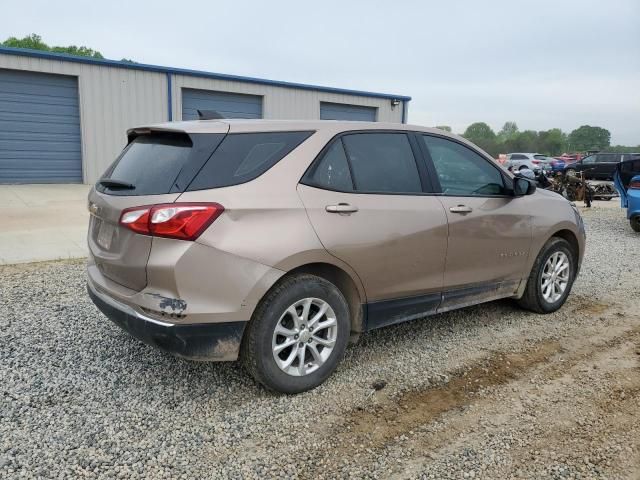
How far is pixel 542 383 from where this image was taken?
3465 mm

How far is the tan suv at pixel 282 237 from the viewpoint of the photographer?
283 centimetres

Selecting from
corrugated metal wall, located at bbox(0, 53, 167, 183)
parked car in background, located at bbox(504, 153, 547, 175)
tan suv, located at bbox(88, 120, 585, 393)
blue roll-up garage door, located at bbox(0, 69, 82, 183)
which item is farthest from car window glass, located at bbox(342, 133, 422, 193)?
parked car in background, located at bbox(504, 153, 547, 175)

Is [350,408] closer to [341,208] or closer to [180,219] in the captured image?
[341,208]

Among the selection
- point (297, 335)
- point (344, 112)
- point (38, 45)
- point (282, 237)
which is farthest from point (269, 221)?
point (38, 45)

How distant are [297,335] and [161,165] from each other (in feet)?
4.26

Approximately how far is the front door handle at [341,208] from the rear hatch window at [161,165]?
770 millimetres

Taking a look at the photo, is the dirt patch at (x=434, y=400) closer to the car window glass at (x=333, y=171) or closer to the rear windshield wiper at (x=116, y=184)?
the car window glass at (x=333, y=171)

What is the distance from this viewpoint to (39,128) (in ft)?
44.1

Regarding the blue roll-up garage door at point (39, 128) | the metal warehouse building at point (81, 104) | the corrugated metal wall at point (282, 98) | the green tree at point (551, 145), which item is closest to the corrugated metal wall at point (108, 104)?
the metal warehouse building at point (81, 104)

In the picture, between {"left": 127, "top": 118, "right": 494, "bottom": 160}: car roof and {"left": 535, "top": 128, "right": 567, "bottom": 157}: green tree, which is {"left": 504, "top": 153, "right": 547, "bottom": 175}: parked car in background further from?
{"left": 535, "top": 128, "right": 567, "bottom": 157}: green tree

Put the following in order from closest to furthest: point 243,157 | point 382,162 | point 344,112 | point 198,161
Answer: point 198,161, point 243,157, point 382,162, point 344,112

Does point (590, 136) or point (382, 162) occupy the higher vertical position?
point (590, 136)

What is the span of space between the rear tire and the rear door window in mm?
2651

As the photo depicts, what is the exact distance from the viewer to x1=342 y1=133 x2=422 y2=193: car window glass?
11.5 ft
